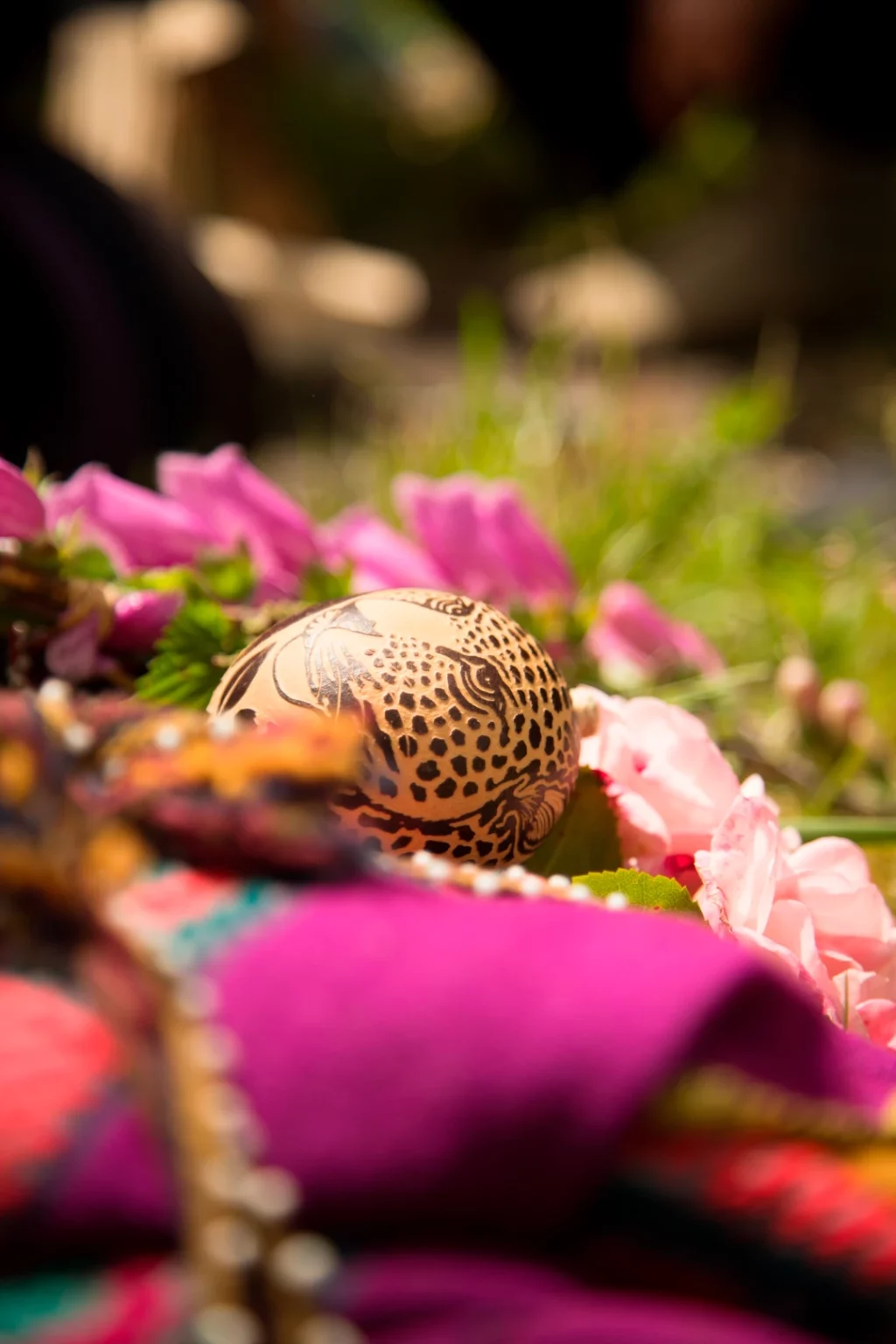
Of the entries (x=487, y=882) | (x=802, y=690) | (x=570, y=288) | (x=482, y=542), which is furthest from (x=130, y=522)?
(x=570, y=288)

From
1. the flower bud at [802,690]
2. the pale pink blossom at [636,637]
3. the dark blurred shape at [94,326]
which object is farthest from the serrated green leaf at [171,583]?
the dark blurred shape at [94,326]

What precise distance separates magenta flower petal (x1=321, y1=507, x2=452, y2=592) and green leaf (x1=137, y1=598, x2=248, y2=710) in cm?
10

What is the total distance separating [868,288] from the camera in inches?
128

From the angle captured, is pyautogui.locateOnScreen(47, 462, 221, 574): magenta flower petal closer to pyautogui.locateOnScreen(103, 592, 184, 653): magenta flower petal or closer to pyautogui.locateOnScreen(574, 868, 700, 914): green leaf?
pyautogui.locateOnScreen(103, 592, 184, 653): magenta flower petal

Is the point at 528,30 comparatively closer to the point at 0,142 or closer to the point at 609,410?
the point at 609,410

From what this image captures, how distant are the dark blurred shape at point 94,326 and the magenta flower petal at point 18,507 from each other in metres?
0.61

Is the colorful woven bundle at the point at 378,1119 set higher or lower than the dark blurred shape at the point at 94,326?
higher

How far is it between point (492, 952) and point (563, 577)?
420mm

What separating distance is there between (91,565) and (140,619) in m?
0.03

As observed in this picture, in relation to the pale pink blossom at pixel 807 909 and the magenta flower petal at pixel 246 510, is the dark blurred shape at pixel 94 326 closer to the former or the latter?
the magenta flower petal at pixel 246 510

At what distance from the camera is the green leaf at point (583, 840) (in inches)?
16.9

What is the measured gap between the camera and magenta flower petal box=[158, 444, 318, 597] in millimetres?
542

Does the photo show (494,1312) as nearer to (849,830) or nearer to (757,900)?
(757,900)

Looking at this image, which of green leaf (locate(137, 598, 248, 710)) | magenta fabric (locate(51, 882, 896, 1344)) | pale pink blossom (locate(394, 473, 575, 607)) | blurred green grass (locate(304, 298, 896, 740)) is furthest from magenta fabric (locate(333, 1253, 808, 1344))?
blurred green grass (locate(304, 298, 896, 740))
